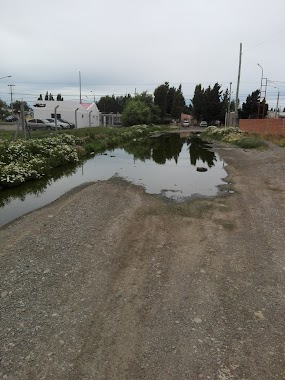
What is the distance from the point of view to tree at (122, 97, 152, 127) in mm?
62344

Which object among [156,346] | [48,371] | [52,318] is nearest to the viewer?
[48,371]

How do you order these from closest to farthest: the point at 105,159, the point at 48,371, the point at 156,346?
the point at 48,371 → the point at 156,346 → the point at 105,159

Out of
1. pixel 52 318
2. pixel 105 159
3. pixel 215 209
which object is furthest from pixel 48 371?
pixel 105 159

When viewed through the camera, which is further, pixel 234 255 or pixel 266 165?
pixel 266 165

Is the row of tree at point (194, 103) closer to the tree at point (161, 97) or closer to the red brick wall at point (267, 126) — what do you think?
the tree at point (161, 97)

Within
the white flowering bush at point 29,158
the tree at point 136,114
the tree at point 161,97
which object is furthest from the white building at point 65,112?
the white flowering bush at point 29,158

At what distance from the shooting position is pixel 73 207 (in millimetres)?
9555

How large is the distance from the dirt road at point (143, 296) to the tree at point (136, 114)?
55214 millimetres

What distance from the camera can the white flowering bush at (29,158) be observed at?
1327 cm

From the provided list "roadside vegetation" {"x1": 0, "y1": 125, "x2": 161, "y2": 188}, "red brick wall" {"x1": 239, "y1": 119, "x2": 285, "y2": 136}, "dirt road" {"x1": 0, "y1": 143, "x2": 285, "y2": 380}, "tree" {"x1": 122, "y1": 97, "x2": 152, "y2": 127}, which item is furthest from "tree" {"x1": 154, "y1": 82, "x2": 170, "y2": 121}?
"dirt road" {"x1": 0, "y1": 143, "x2": 285, "y2": 380}

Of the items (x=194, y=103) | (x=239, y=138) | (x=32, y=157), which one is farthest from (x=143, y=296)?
(x=194, y=103)

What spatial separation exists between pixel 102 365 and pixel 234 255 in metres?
3.58

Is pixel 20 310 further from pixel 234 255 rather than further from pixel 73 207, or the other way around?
pixel 73 207

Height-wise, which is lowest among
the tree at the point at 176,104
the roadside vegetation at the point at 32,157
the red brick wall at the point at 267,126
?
the roadside vegetation at the point at 32,157
